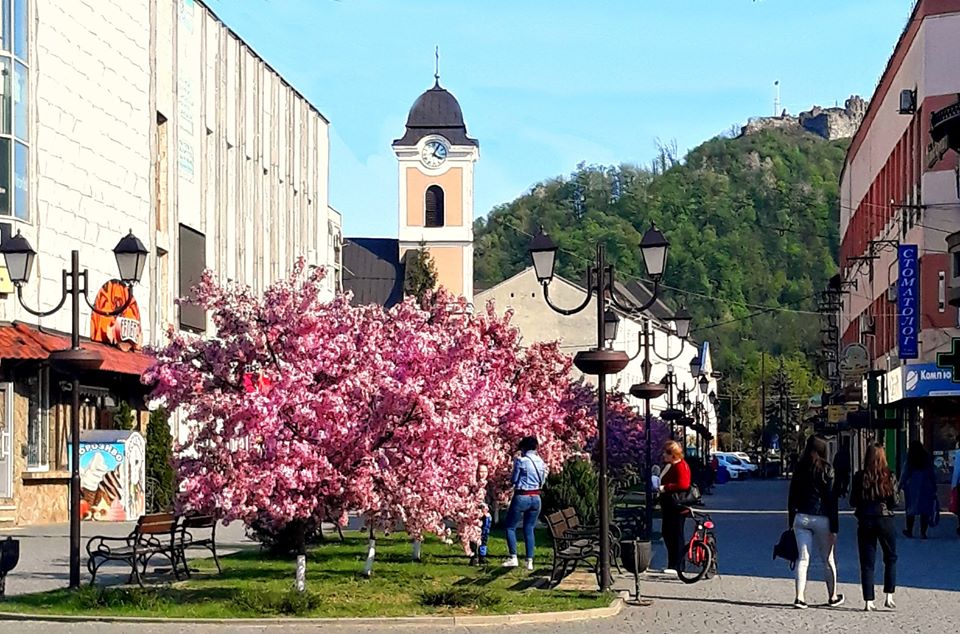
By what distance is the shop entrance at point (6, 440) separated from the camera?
3100 centimetres

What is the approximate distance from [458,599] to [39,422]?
1933 centimetres

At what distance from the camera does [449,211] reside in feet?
318

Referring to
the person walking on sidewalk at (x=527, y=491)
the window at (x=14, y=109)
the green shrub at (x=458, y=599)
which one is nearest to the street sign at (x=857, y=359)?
the window at (x=14, y=109)

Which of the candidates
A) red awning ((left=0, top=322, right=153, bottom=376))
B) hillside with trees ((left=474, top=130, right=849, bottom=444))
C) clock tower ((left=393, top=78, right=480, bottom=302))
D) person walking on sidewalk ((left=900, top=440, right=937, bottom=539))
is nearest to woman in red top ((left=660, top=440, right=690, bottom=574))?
person walking on sidewalk ((left=900, top=440, right=937, bottom=539))

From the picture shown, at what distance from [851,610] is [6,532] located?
17.8m

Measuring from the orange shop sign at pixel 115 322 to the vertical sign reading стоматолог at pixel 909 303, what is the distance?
19354 millimetres

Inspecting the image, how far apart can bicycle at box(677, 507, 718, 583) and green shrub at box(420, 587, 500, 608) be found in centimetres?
395

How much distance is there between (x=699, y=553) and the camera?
63.7 feet

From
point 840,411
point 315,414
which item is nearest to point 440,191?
point 840,411

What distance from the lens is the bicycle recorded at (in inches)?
760

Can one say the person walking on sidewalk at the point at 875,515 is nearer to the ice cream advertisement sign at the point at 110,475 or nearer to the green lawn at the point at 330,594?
the green lawn at the point at 330,594

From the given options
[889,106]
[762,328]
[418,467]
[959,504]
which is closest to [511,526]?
[418,467]

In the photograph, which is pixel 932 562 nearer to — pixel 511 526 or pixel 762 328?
pixel 511 526

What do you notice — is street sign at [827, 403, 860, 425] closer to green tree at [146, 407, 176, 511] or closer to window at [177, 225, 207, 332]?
window at [177, 225, 207, 332]
